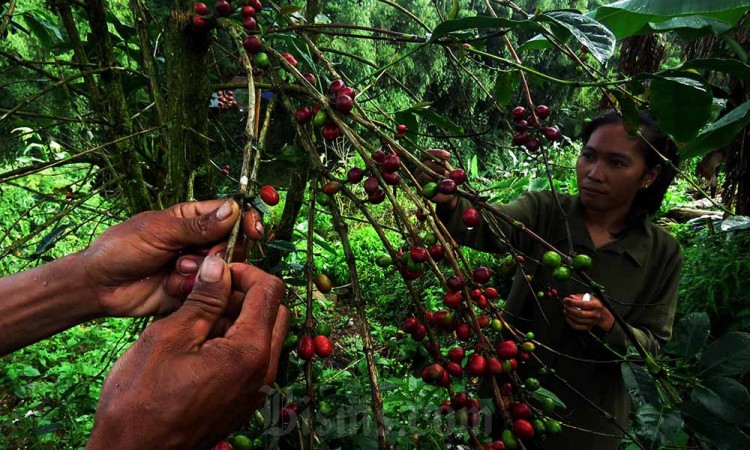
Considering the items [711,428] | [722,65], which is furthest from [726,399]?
[722,65]

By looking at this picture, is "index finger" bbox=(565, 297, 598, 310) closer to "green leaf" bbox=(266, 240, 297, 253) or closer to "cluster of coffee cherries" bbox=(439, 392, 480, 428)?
"cluster of coffee cherries" bbox=(439, 392, 480, 428)

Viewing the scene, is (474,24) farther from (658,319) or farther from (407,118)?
(658,319)

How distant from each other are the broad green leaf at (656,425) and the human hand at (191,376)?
1.56 ft

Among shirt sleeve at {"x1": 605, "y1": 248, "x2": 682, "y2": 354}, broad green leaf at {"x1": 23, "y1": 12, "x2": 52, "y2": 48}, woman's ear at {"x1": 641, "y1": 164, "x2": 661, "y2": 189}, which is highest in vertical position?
broad green leaf at {"x1": 23, "y1": 12, "x2": 52, "y2": 48}

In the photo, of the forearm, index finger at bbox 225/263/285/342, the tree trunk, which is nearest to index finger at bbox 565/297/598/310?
index finger at bbox 225/263/285/342

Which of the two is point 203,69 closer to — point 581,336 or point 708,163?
point 581,336

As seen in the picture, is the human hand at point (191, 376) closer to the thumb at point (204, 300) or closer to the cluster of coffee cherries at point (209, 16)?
the thumb at point (204, 300)

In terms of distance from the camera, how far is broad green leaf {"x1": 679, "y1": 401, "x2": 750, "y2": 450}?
1.88ft

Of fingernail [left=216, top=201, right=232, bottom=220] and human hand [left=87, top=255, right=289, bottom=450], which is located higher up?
fingernail [left=216, top=201, right=232, bottom=220]

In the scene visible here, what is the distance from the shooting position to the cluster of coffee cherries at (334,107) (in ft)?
2.27

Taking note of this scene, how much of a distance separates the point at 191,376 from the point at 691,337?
657 mm

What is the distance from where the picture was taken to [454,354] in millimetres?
834

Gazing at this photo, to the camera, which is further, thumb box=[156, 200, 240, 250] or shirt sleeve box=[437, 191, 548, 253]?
shirt sleeve box=[437, 191, 548, 253]

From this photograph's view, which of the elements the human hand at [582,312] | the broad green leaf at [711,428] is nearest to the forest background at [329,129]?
the broad green leaf at [711,428]
